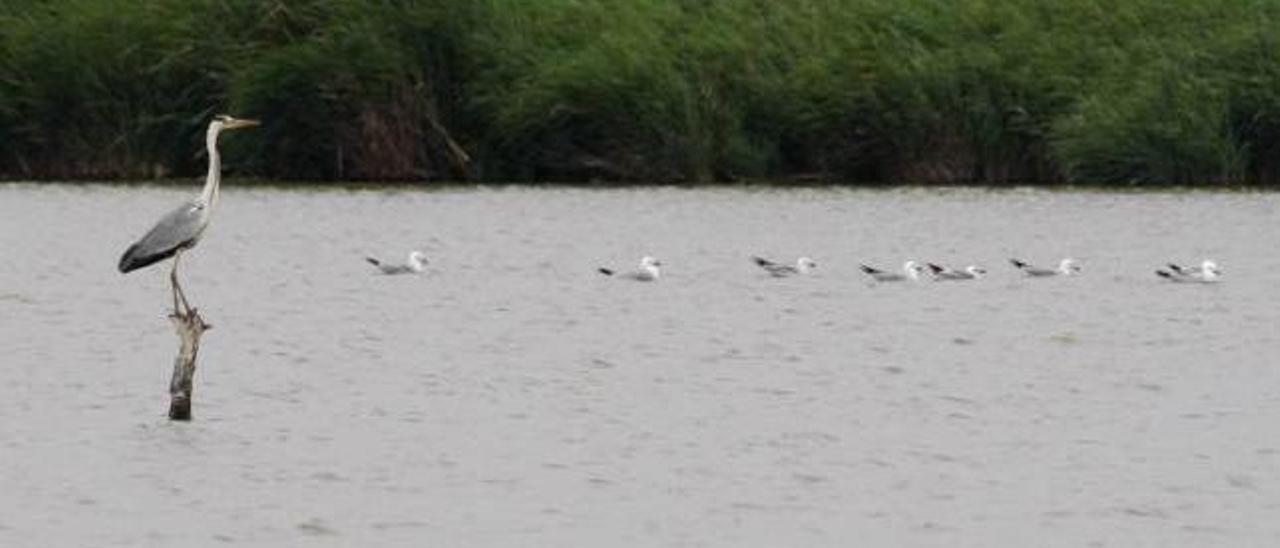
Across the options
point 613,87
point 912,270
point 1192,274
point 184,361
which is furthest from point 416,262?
point 184,361

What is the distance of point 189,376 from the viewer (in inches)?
697

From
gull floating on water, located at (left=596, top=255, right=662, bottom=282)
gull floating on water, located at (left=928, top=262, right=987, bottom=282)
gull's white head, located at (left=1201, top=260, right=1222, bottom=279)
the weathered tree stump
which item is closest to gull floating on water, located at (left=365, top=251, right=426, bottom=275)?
gull floating on water, located at (left=596, top=255, right=662, bottom=282)

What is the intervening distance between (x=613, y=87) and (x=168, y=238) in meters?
19.9

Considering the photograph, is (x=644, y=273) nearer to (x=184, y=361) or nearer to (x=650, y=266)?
(x=650, y=266)

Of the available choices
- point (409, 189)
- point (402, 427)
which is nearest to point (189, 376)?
point (402, 427)

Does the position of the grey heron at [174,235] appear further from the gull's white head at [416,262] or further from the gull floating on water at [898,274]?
the gull floating on water at [898,274]

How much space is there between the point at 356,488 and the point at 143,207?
20.6 meters

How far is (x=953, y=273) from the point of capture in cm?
2858

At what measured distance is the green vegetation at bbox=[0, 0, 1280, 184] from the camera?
125 feet

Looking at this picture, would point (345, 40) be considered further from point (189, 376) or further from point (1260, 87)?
point (189, 376)

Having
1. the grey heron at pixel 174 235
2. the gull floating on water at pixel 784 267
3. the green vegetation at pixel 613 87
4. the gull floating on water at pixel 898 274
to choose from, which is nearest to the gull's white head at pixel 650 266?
the gull floating on water at pixel 784 267

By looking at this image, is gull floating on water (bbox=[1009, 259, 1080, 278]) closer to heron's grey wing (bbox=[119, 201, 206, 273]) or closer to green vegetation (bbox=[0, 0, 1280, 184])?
green vegetation (bbox=[0, 0, 1280, 184])

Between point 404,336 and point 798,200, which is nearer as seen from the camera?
point 404,336

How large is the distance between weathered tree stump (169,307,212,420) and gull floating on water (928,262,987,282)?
10951 mm
